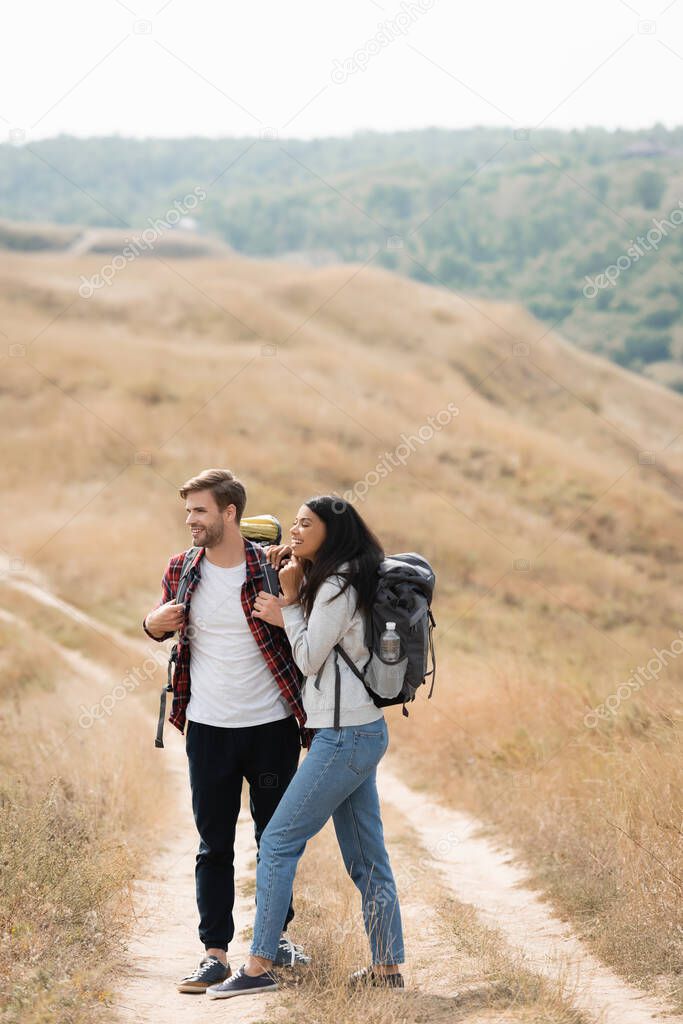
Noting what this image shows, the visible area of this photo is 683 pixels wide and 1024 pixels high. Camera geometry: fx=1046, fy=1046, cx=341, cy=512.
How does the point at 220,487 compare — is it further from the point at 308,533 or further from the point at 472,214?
the point at 472,214

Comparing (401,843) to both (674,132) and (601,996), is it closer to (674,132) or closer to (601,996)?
(601,996)

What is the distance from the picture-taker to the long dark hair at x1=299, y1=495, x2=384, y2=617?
428 centimetres

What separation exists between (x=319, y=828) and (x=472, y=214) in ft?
493

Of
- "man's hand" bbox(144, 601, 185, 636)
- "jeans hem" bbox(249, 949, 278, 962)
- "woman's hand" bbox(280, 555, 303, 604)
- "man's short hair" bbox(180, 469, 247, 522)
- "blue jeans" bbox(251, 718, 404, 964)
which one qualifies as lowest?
"jeans hem" bbox(249, 949, 278, 962)

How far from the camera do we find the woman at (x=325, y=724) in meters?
4.25

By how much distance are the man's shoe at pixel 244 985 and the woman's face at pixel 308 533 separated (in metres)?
1.76

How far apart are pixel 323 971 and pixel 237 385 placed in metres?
38.4

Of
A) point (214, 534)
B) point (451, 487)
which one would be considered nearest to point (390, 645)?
point (214, 534)

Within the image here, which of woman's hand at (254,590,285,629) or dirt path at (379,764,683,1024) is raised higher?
woman's hand at (254,590,285,629)

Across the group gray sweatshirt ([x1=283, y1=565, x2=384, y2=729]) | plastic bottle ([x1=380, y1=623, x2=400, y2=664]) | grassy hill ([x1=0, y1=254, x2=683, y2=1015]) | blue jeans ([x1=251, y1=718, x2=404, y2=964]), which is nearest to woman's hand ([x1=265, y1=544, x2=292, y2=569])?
gray sweatshirt ([x1=283, y1=565, x2=384, y2=729])

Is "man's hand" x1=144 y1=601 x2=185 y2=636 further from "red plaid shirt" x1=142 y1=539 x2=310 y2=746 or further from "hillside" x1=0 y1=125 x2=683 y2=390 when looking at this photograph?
"hillside" x1=0 y1=125 x2=683 y2=390

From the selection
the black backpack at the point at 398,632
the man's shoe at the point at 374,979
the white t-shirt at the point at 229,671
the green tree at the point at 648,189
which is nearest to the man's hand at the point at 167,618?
the white t-shirt at the point at 229,671

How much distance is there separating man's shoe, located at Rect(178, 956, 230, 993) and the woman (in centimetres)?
15

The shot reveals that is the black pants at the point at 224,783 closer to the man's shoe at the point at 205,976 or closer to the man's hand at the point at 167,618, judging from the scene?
the man's shoe at the point at 205,976
